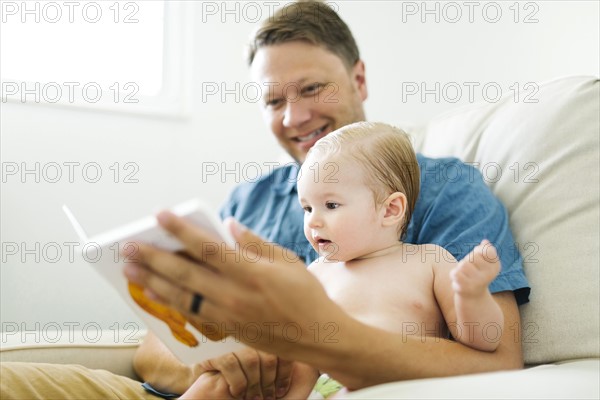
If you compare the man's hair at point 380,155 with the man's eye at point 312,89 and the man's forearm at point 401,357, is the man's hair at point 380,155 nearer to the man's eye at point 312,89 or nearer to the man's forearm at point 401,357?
the man's forearm at point 401,357

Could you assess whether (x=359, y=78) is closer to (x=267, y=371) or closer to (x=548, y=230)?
(x=548, y=230)

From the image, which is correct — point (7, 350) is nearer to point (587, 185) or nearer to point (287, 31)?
point (287, 31)

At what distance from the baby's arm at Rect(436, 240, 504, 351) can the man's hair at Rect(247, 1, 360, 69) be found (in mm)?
776

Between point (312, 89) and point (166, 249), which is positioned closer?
point (166, 249)

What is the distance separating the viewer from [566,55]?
1.70 m

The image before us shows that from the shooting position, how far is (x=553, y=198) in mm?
1077

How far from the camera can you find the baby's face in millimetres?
1014

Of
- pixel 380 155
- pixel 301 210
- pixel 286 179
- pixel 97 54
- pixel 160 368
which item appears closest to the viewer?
pixel 380 155

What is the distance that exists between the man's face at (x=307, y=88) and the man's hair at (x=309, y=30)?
0.02 metres

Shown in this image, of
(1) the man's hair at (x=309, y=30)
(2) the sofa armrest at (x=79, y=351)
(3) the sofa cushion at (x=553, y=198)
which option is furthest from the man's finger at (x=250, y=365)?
(1) the man's hair at (x=309, y=30)

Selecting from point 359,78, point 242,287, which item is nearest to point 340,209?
Result: point 242,287

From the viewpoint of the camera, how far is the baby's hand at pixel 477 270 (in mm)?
783

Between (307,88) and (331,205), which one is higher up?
(307,88)

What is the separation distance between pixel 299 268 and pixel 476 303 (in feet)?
0.95
